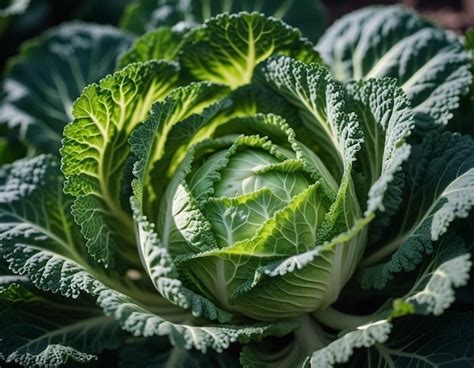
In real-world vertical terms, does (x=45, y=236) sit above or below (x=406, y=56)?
below

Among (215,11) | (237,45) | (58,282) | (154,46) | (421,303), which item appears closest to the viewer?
(421,303)

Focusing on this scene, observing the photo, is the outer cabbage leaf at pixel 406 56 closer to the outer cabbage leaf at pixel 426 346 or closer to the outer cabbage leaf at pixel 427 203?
the outer cabbage leaf at pixel 427 203

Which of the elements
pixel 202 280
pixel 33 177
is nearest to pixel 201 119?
pixel 202 280

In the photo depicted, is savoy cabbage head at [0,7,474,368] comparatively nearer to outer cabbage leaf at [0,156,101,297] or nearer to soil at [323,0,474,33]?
outer cabbage leaf at [0,156,101,297]

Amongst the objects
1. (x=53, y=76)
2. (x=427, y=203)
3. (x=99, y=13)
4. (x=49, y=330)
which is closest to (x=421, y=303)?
(x=427, y=203)

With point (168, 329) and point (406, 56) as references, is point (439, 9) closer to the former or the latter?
point (406, 56)

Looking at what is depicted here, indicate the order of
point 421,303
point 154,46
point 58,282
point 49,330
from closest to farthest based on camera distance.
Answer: point 421,303, point 58,282, point 49,330, point 154,46

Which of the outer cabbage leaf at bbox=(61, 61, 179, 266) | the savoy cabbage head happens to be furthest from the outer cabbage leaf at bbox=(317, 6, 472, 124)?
the outer cabbage leaf at bbox=(61, 61, 179, 266)

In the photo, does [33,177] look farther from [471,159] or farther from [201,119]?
[471,159]
